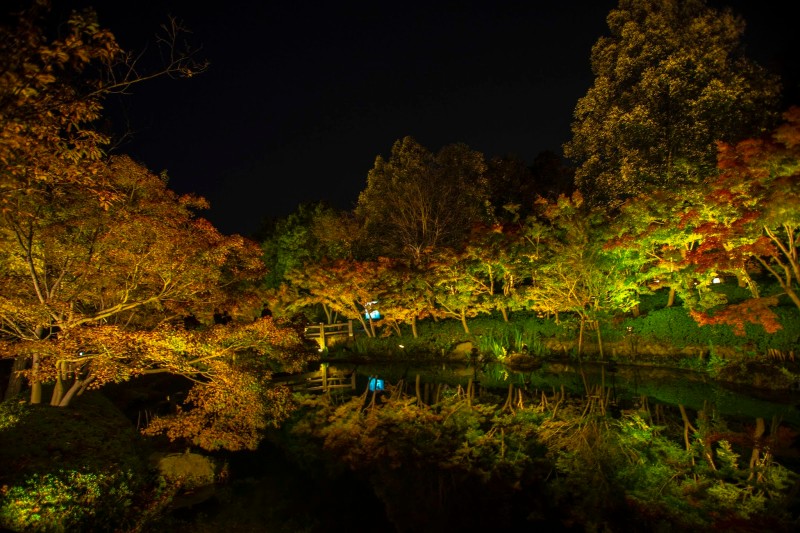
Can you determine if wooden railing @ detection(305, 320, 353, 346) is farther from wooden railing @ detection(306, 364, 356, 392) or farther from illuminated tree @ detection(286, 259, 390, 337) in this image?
wooden railing @ detection(306, 364, 356, 392)

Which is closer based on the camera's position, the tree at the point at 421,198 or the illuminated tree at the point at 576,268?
the illuminated tree at the point at 576,268

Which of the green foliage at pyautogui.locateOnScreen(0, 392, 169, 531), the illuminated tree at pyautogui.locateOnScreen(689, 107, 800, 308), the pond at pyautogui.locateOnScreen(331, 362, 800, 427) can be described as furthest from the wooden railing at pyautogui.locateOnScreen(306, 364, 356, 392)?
the illuminated tree at pyautogui.locateOnScreen(689, 107, 800, 308)

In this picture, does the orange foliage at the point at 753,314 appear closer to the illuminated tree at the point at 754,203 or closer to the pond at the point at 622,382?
the illuminated tree at the point at 754,203

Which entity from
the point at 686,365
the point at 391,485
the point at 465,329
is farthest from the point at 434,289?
the point at 391,485

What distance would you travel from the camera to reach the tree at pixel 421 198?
20234 mm

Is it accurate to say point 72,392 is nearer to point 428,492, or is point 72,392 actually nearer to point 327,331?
point 428,492

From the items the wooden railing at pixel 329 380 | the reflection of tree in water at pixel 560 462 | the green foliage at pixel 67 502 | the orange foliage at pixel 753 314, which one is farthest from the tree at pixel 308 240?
the green foliage at pixel 67 502

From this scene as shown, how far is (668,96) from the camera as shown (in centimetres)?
1494

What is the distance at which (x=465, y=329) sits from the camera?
18234mm

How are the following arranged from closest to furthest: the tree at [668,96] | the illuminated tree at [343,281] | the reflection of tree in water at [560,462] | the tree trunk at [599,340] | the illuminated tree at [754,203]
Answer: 1. the reflection of tree in water at [560,462]
2. the illuminated tree at [754,203]
3. the tree at [668,96]
4. the tree trunk at [599,340]
5. the illuminated tree at [343,281]

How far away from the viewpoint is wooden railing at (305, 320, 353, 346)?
2041 centimetres

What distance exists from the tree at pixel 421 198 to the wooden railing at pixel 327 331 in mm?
3786

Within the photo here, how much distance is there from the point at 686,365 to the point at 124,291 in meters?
13.9

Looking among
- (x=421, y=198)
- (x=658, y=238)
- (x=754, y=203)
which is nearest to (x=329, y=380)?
(x=421, y=198)
